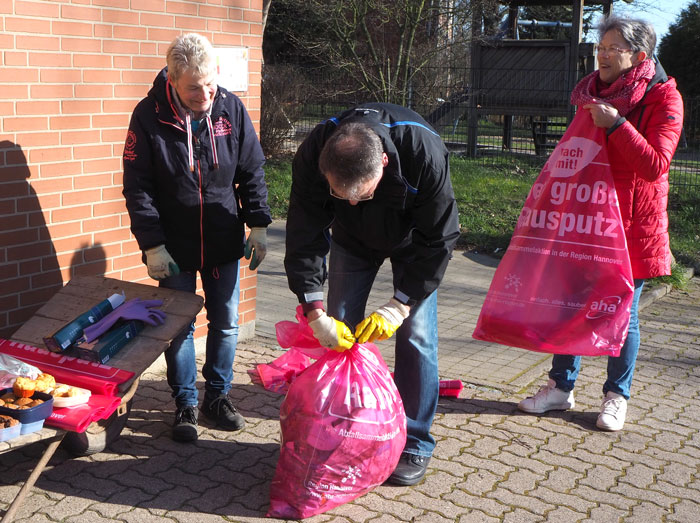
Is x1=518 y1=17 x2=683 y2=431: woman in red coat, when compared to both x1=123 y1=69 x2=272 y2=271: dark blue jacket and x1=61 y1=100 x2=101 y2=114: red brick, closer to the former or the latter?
x1=123 y1=69 x2=272 y2=271: dark blue jacket

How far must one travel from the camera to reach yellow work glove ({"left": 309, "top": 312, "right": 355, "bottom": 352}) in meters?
3.16

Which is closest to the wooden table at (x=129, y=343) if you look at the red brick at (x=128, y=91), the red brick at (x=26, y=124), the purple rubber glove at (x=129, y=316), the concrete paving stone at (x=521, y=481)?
the purple rubber glove at (x=129, y=316)

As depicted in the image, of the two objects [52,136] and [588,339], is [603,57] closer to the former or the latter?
[588,339]

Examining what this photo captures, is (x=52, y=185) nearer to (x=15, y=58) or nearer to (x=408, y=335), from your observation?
(x=15, y=58)

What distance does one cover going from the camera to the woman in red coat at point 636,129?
12.1 ft

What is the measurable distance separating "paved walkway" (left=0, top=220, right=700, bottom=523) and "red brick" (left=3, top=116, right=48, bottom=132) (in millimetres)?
1439

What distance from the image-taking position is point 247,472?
3.53 metres

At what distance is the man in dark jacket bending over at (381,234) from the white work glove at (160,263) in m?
0.64

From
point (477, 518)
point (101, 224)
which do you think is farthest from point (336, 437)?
point (101, 224)

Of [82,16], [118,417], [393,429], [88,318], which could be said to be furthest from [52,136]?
[393,429]

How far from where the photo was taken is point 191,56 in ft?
11.1

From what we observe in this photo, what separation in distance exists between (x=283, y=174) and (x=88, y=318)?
8711 mm

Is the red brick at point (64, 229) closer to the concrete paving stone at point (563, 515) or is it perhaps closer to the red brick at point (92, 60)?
the red brick at point (92, 60)

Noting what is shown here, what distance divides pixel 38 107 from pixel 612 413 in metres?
3.17
